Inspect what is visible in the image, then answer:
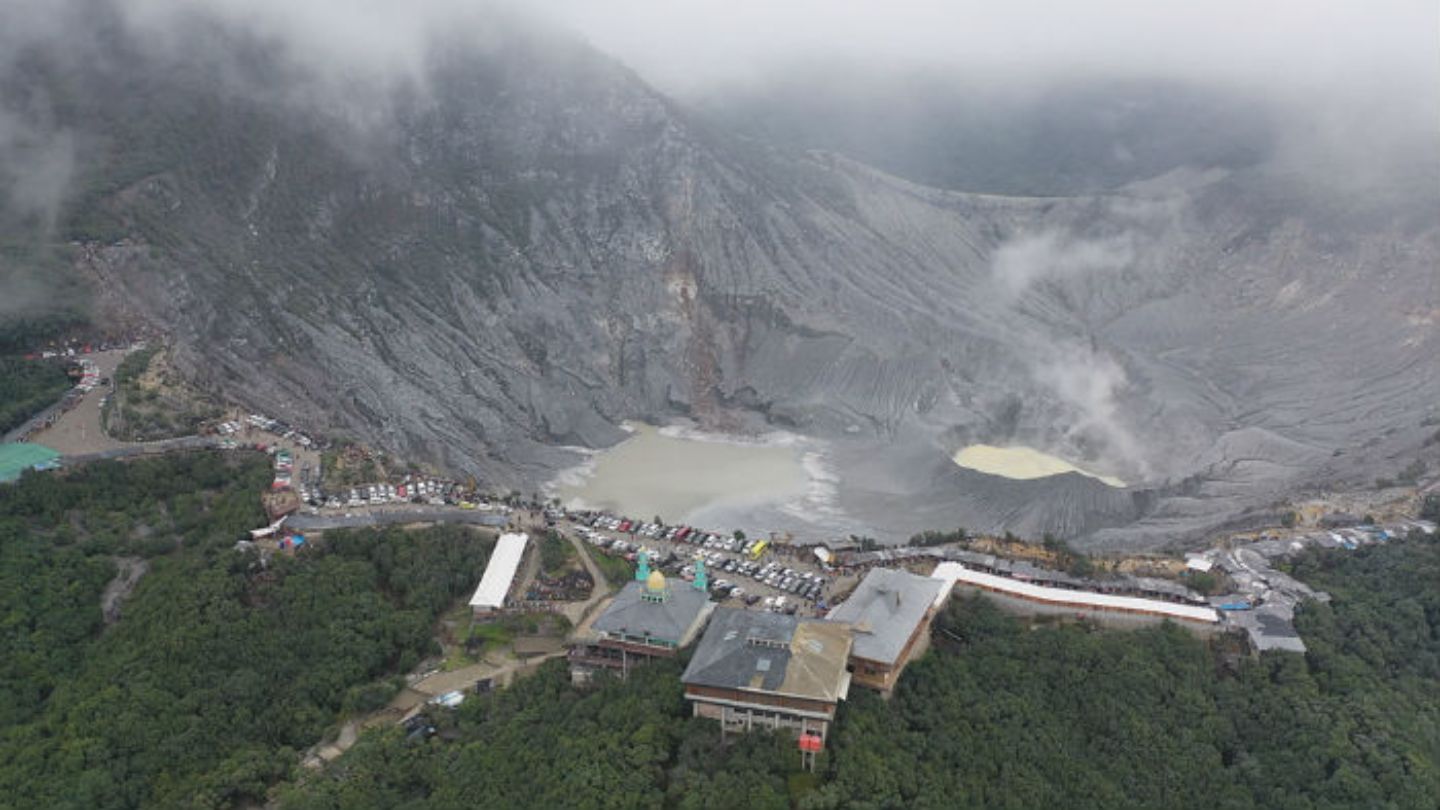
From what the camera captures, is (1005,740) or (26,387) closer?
(1005,740)

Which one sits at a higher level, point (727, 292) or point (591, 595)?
point (727, 292)

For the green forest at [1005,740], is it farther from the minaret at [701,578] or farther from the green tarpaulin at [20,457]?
the green tarpaulin at [20,457]

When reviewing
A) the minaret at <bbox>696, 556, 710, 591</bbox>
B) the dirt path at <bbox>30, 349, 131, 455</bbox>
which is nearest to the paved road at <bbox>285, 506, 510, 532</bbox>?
the minaret at <bbox>696, 556, 710, 591</bbox>

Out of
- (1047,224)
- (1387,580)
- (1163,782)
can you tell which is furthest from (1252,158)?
(1163,782)

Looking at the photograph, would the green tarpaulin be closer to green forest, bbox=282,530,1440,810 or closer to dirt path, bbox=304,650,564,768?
dirt path, bbox=304,650,564,768

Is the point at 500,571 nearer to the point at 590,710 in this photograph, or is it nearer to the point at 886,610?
the point at 590,710

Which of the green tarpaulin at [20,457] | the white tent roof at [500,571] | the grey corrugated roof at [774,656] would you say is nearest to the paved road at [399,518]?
the white tent roof at [500,571]

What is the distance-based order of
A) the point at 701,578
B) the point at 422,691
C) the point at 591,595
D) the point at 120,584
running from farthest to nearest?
1. the point at 591,595
2. the point at 120,584
3. the point at 701,578
4. the point at 422,691

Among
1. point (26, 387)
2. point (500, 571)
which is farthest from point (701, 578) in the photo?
point (26, 387)
